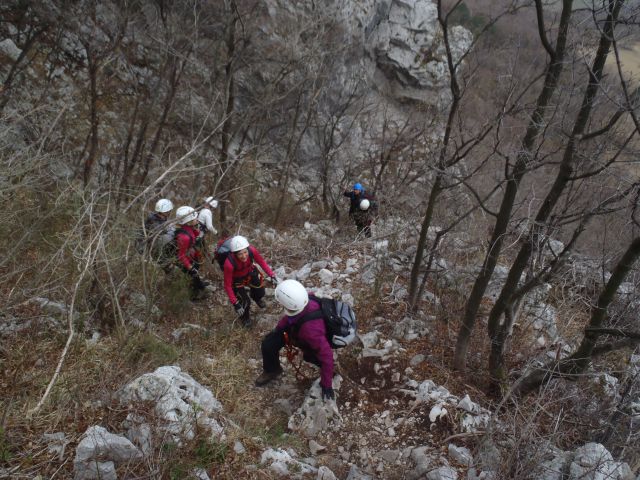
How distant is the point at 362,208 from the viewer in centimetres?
884

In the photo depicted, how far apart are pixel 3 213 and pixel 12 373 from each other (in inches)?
80.6

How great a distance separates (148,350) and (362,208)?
5.54 m

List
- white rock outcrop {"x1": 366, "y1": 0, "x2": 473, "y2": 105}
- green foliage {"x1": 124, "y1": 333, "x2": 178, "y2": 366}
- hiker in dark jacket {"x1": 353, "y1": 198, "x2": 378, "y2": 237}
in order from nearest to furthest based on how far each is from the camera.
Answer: green foliage {"x1": 124, "y1": 333, "x2": 178, "y2": 366}, hiker in dark jacket {"x1": 353, "y1": 198, "x2": 378, "y2": 237}, white rock outcrop {"x1": 366, "y1": 0, "x2": 473, "y2": 105}

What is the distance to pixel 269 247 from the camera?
8320 mm

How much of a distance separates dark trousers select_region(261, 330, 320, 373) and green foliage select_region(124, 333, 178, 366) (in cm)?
91

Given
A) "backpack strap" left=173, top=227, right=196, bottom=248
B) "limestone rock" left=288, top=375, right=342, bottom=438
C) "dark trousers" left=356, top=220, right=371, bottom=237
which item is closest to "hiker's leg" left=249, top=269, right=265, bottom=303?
"backpack strap" left=173, top=227, right=196, bottom=248

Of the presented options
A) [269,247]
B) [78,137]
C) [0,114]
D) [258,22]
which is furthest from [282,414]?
[258,22]

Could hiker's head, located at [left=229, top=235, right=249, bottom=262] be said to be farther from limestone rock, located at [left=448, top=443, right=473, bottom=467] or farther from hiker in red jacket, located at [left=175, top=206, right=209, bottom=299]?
limestone rock, located at [left=448, top=443, right=473, bottom=467]

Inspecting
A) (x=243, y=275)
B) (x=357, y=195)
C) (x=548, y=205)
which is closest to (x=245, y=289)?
(x=243, y=275)

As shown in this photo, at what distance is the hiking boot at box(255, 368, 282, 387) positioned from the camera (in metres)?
4.47

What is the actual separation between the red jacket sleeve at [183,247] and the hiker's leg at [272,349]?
1776 millimetres

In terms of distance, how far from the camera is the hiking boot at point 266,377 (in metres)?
4.47

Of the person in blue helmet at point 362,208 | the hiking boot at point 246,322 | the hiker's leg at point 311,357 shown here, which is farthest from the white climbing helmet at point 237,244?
the person in blue helmet at point 362,208

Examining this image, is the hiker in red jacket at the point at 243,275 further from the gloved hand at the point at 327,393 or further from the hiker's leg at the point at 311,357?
the gloved hand at the point at 327,393
